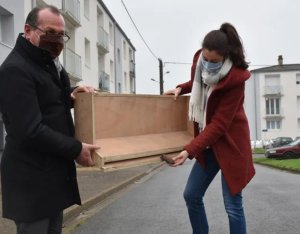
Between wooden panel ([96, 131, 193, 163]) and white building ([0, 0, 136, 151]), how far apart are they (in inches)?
322

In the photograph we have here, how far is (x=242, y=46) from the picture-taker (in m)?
2.78

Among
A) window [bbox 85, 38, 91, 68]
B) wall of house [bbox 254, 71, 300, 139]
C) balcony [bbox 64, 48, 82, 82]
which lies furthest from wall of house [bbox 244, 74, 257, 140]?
balcony [bbox 64, 48, 82, 82]

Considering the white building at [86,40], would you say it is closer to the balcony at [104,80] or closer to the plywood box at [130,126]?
the balcony at [104,80]

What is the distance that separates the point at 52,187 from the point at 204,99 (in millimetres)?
1407

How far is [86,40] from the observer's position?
21516mm

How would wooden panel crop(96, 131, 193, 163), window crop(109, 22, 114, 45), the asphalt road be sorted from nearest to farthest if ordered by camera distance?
wooden panel crop(96, 131, 193, 163) → the asphalt road → window crop(109, 22, 114, 45)

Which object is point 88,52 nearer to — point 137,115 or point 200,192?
point 137,115

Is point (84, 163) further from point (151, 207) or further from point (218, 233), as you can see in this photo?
point (151, 207)

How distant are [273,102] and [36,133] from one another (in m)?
49.8

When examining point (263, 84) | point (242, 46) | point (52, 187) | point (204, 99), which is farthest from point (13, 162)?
point (263, 84)

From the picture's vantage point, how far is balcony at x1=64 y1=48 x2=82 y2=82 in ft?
57.2

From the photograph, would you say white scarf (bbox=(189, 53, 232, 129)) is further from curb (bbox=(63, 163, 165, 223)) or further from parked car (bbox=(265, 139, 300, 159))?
parked car (bbox=(265, 139, 300, 159))

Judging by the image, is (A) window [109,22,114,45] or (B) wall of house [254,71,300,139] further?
(B) wall of house [254,71,300,139]

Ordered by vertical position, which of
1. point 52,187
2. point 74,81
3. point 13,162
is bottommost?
point 52,187
